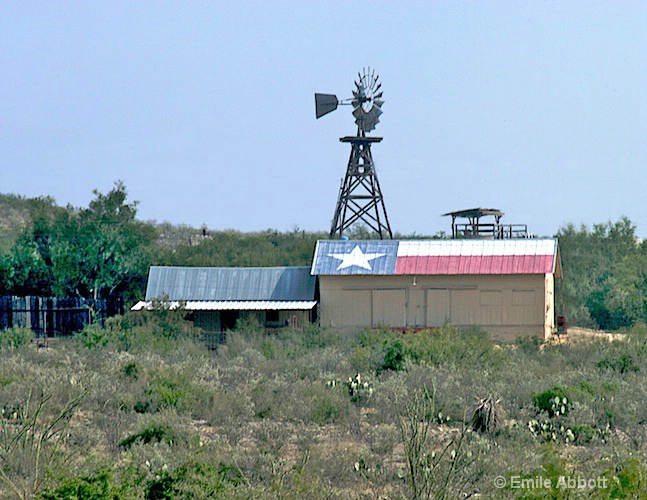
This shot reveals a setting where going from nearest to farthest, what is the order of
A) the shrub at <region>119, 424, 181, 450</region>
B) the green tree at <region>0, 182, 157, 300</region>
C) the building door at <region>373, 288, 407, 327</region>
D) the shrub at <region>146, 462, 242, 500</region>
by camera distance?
the shrub at <region>146, 462, 242, 500</region> < the shrub at <region>119, 424, 181, 450</region> < the building door at <region>373, 288, 407, 327</region> < the green tree at <region>0, 182, 157, 300</region>

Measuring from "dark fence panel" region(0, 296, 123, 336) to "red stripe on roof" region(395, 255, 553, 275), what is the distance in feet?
39.2

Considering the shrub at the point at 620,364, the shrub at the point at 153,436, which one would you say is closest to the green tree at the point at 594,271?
the shrub at the point at 620,364

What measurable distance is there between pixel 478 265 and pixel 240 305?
882 centimetres

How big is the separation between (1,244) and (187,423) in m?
27.0

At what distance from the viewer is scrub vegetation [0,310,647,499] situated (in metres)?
11.6

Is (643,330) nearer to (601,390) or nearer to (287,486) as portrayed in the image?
(601,390)

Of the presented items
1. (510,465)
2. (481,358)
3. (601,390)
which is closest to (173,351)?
(481,358)

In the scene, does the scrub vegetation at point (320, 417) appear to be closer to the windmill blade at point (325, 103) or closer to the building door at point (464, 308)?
the building door at point (464, 308)

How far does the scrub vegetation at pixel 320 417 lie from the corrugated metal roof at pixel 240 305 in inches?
185

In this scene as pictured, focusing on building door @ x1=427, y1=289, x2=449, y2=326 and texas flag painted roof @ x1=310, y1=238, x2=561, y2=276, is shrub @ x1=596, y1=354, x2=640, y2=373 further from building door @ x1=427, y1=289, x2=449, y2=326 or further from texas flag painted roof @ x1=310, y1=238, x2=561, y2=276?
building door @ x1=427, y1=289, x2=449, y2=326

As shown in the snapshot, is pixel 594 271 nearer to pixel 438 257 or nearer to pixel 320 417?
pixel 438 257

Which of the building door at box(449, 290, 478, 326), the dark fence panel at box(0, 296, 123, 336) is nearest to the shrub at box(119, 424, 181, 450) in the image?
the building door at box(449, 290, 478, 326)

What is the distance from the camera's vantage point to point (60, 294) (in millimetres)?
39719

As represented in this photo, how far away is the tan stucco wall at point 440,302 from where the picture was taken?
34031 mm
